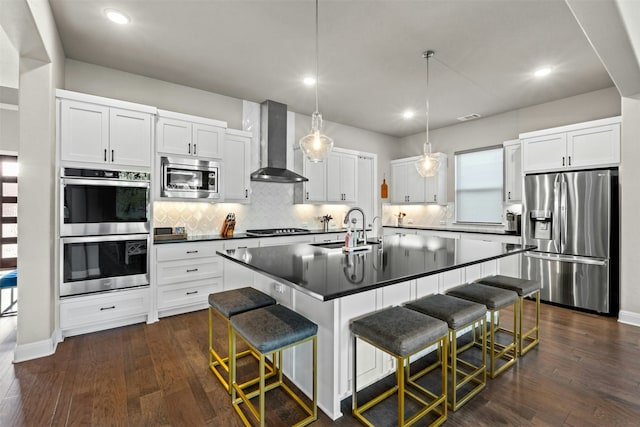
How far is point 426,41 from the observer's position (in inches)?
116

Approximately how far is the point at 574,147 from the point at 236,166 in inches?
177

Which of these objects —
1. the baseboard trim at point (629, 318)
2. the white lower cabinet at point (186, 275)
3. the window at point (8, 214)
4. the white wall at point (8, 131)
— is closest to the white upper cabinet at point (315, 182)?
the white lower cabinet at point (186, 275)

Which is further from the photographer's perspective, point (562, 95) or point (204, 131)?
point (562, 95)

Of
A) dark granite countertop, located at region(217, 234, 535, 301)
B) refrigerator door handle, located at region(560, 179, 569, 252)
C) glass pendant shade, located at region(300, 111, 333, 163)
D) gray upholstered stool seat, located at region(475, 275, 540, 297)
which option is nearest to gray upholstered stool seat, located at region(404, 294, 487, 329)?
dark granite countertop, located at region(217, 234, 535, 301)

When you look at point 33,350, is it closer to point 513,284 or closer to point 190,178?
point 190,178

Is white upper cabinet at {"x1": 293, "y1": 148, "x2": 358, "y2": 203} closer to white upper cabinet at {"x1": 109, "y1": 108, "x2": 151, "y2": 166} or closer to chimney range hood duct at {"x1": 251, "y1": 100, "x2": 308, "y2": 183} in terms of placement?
chimney range hood duct at {"x1": 251, "y1": 100, "x2": 308, "y2": 183}

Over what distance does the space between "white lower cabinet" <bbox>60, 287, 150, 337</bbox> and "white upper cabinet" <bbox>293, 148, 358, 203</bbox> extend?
2.73 m

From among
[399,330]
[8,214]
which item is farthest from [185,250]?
[8,214]

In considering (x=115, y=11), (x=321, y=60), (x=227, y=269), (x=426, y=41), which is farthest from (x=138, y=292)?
(x=426, y=41)

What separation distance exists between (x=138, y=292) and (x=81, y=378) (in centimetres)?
108

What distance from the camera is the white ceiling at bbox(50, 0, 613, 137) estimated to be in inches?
98.1

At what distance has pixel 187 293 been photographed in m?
3.58

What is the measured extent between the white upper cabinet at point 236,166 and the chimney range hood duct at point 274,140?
297 millimetres

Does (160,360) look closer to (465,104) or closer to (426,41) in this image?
(426,41)
